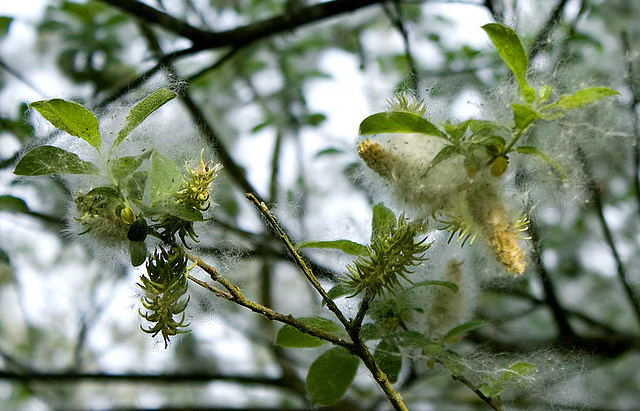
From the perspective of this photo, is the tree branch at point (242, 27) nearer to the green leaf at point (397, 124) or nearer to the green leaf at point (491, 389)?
the green leaf at point (397, 124)

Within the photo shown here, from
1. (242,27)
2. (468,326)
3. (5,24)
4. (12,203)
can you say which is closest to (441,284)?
(468,326)

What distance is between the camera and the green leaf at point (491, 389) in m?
0.82

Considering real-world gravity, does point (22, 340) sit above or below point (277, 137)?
above

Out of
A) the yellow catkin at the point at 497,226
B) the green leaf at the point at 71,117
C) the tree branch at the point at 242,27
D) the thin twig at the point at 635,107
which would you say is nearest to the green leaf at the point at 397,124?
the yellow catkin at the point at 497,226

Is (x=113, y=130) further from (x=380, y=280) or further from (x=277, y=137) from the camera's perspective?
(x=277, y=137)

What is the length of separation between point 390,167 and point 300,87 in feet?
6.41

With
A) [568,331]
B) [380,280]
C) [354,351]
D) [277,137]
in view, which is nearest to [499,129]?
[380,280]

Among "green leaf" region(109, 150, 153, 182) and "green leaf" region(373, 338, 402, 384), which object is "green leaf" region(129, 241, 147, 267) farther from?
"green leaf" region(373, 338, 402, 384)

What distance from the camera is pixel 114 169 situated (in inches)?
28.8

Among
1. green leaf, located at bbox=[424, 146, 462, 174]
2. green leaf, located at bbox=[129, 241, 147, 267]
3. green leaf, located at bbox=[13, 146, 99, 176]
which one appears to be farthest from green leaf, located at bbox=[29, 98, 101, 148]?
green leaf, located at bbox=[424, 146, 462, 174]

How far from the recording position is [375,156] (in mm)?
800

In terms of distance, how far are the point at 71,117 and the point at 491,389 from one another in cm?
65

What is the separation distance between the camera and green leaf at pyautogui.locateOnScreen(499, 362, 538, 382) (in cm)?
81

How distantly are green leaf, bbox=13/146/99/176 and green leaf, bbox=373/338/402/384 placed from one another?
19.4 inches
